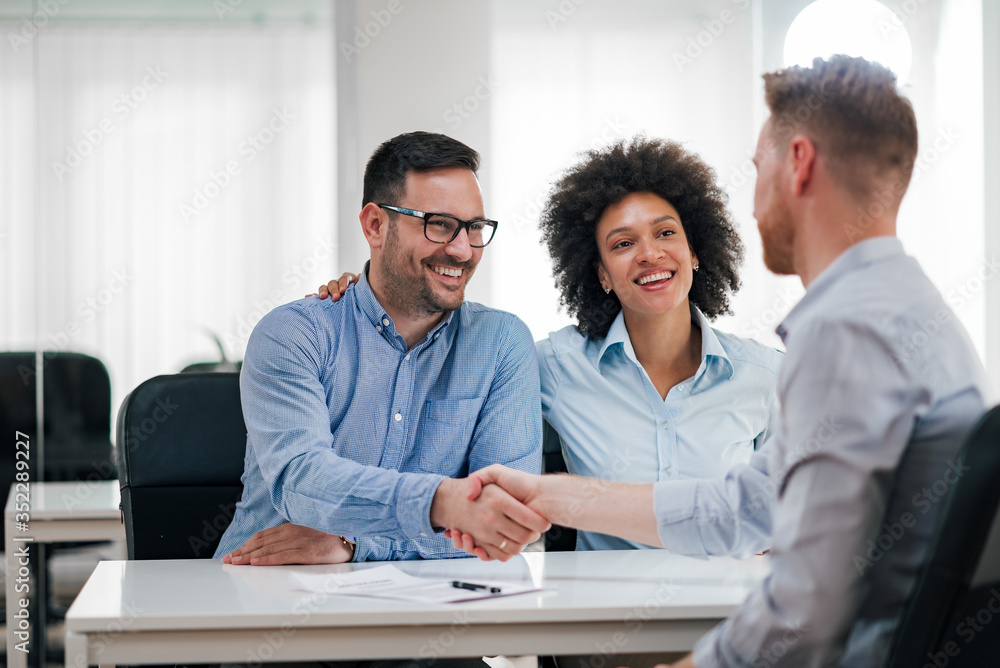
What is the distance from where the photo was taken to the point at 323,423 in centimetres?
175

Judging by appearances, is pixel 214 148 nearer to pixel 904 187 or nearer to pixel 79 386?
pixel 79 386

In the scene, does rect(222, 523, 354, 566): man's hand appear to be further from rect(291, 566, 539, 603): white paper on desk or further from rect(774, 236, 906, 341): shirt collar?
rect(774, 236, 906, 341): shirt collar

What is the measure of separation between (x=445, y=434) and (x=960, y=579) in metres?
1.17

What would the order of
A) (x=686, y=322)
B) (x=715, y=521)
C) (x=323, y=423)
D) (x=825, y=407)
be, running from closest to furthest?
(x=825, y=407)
(x=715, y=521)
(x=323, y=423)
(x=686, y=322)

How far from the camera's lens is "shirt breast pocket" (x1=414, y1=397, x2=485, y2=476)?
188 centimetres

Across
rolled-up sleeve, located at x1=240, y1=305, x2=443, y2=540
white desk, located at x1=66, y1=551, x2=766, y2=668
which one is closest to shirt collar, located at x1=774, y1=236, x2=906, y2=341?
white desk, located at x1=66, y1=551, x2=766, y2=668

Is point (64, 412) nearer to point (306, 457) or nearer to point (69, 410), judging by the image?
point (69, 410)

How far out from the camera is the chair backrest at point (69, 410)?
3873mm

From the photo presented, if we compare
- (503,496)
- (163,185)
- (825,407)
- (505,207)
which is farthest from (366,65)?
(825,407)

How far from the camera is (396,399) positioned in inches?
73.6

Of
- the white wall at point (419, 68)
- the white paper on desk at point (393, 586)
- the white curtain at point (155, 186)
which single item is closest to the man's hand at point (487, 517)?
the white paper on desk at point (393, 586)

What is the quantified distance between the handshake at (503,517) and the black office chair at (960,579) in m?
0.65

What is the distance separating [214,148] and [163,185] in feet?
0.94

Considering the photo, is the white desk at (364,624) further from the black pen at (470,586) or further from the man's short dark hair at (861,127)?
the man's short dark hair at (861,127)
